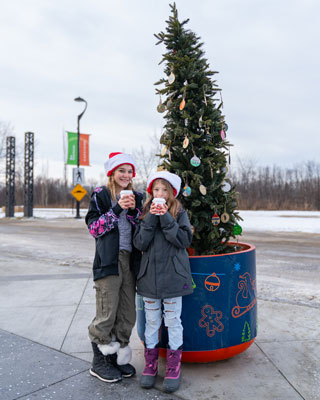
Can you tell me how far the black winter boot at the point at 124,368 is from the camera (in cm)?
299

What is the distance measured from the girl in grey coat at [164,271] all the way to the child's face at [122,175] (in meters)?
0.25

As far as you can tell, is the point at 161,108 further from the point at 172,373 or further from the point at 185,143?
the point at 172,373

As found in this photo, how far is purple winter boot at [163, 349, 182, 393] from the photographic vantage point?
2717 millimetres

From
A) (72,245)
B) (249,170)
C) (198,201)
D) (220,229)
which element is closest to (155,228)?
(198,201)

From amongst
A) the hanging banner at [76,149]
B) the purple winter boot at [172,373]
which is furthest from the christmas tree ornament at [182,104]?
the hanging banner at [76,149]

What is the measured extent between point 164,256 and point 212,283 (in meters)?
0.48

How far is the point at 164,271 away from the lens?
281 centimetres

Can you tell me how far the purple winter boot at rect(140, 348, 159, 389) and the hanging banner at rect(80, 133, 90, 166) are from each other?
21.5m

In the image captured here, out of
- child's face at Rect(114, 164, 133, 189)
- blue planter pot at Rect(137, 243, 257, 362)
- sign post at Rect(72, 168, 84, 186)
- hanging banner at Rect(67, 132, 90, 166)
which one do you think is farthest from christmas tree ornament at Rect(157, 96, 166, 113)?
hanging banner at Rect(67, 132, 90, 166)

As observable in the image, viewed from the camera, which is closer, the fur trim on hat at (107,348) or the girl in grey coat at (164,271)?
the girl in grey coat at (164,271)

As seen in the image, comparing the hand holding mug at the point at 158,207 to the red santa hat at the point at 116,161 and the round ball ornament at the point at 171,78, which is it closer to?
the red santa hat at the point at 116,161

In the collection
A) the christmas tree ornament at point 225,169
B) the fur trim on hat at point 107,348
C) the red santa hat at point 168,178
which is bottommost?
the fur trim on hat at point 107,348

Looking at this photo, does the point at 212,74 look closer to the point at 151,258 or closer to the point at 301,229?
the point at 151,258

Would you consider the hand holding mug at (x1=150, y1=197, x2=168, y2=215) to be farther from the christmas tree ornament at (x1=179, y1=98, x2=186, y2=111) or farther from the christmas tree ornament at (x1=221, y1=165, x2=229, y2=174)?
the christmas tree ornament at (x1=179, y1=98, x2=186, y2=111)
